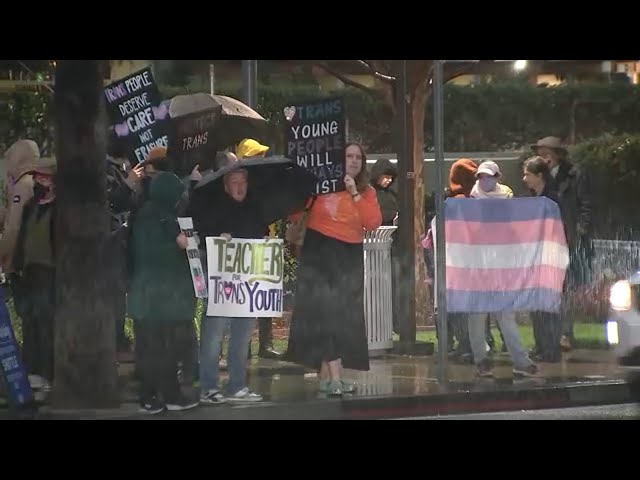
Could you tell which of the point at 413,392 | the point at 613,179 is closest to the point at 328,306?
the point at 413,392

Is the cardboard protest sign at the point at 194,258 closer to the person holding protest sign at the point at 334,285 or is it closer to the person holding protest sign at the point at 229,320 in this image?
the person holding protest sign at the point at 229,320

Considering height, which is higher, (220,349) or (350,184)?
(350,184)

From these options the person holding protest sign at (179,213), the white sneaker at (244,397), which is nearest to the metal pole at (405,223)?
the white sneaker at (244,397)

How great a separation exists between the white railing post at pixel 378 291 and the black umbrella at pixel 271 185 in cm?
68

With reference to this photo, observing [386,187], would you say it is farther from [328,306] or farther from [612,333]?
[612,333]

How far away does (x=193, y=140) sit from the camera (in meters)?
10.3

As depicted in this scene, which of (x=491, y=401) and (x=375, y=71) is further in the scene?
(x=491, y=401)

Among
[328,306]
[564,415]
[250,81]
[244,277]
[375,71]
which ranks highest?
[375,71]

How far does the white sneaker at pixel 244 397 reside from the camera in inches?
404

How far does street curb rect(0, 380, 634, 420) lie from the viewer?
10141 millimetres

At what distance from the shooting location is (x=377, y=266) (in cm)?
1057

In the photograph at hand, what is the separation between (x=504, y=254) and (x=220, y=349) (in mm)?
2394

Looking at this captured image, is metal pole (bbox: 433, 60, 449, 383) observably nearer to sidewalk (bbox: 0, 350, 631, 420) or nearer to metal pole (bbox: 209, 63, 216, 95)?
sidewalk (bbox: 0, 350, 631, 420)
